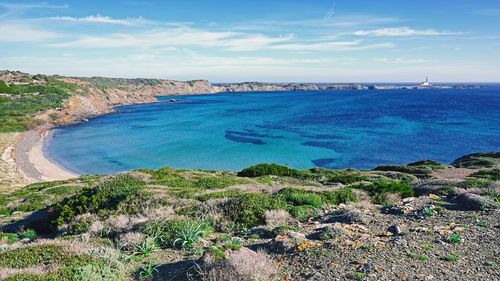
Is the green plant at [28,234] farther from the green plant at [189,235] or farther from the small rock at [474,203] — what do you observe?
the small rock at [474,203]

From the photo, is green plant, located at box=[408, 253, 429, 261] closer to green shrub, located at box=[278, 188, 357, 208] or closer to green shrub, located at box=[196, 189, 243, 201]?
green shrub, located at box=[278, 188, 357, 208]

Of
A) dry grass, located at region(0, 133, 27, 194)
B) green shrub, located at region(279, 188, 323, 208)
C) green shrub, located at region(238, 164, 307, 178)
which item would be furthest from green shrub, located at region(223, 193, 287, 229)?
dry grass, located at region(0, 133, 27, 194)

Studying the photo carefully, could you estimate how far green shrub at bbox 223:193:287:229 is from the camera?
14.8 metres

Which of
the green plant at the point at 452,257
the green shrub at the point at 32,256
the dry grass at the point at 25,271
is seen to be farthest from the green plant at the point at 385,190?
the dry grass at the point at 25,271

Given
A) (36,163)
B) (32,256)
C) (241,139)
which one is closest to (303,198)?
(32,256)

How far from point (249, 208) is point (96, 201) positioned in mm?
7542

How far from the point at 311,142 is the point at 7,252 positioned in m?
63.6

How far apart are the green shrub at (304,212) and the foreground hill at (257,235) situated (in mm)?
55

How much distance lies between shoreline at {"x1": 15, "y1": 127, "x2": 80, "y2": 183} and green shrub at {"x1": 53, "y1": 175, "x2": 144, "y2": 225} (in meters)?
33.0

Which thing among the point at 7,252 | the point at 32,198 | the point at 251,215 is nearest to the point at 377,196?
the point at 251,215

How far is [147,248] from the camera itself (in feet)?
35.6

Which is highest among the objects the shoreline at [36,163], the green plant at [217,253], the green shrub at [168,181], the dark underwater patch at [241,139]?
the green plant at [217,253]

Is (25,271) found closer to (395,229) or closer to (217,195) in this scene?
(217,195)

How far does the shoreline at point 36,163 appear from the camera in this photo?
49.4 metres
